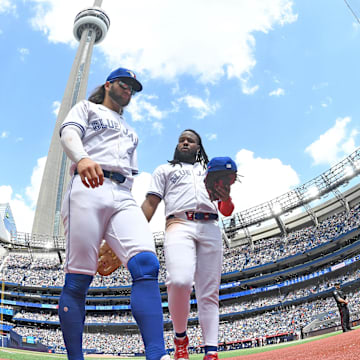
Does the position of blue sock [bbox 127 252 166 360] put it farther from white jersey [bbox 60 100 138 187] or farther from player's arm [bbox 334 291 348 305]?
player's arm [bbox 334 291 348 305]

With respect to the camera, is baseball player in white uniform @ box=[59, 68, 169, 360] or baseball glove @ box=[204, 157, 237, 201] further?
baseball glove @ box=[204, 157, 237, 201]

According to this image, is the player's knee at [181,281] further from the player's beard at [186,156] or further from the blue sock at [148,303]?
the player's beard at [186,156]

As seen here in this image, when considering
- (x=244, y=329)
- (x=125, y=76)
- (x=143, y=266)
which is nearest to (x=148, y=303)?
(x=143, y=266)

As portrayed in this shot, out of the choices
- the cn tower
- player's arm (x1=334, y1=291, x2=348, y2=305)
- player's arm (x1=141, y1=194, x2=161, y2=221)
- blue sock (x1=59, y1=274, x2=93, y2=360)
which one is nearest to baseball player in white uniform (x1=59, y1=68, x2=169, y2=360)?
blue sock (x1=59, y1=274, x2=93, y2=360)

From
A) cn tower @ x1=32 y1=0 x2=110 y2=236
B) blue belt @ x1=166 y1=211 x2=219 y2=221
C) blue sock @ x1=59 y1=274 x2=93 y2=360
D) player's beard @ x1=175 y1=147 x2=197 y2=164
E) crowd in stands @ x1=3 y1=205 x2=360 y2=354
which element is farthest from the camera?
cn tower @ x1=32 y1=0 x2=110 y2=236

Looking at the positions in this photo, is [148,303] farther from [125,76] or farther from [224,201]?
[125,76]

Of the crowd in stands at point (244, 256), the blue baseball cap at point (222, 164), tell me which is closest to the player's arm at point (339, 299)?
the blue baseball cap at point (222, 164)

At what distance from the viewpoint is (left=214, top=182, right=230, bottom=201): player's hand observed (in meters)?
3.16

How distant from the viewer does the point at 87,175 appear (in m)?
2.04

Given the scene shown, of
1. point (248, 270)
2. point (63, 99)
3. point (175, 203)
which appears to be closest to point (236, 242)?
point (248, 270)

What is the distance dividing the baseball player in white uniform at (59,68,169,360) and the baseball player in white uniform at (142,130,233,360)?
779mm

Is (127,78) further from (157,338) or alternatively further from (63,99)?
(63,99)

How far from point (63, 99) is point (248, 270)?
66578 mm

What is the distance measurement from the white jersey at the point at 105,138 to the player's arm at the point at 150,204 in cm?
65
